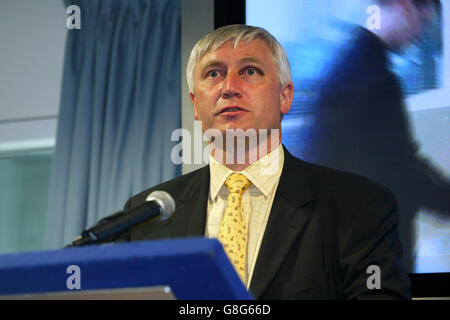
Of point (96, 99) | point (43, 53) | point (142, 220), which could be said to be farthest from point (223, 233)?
point (43, 53)

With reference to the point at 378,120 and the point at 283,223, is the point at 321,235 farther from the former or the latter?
the point at 378,120

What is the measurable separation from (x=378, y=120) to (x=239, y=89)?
23.4 inches

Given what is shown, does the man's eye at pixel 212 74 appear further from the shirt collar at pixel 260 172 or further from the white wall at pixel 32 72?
the white wall at pixel 32 72

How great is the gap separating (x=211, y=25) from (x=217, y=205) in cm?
94

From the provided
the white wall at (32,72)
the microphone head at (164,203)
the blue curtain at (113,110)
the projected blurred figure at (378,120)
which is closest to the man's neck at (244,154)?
the projected blurred figure at (378,120)

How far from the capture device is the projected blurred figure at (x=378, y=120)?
2004mm

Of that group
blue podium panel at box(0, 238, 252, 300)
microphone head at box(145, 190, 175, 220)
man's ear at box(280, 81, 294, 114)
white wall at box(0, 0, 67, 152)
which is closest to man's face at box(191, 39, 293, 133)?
man's ear at box(280, 81, 294, 114)

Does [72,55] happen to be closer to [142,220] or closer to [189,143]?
[189,143]

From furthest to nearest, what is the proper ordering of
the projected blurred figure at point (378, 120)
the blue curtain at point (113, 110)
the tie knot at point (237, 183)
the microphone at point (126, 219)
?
the blue curtain at point (113, 110)
the projected blurred figure at point (378, 120)
the tie knot at point (237, 183)
the microphone at point (126, 219)

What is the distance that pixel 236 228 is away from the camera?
1630 millimetres

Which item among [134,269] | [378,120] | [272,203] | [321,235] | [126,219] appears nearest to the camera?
[134,269]

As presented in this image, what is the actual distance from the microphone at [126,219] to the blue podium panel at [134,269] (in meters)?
0.16

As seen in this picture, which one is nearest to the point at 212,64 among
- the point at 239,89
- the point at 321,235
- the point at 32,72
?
the point at 239,89

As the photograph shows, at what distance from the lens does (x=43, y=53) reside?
3.37 metres
